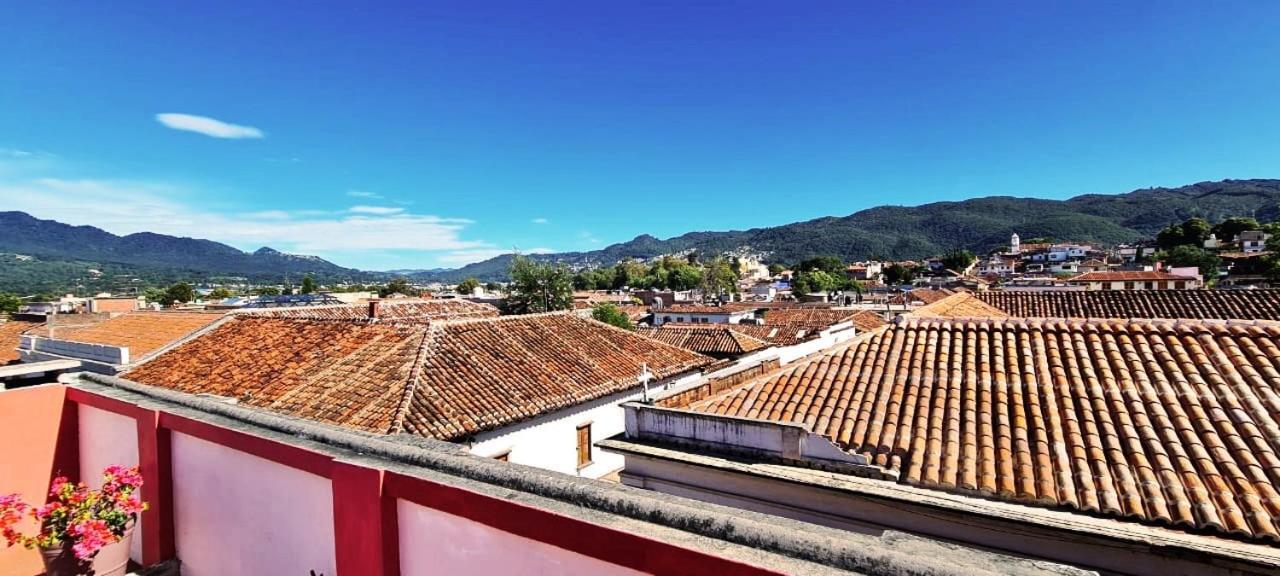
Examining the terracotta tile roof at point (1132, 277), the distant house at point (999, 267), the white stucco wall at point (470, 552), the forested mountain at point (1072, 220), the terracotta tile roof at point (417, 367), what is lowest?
the terracotta tile roof at point (417, 367)

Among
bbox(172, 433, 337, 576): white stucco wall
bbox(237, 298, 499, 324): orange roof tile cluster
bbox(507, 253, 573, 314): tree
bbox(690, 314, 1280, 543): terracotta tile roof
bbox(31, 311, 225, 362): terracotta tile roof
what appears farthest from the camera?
bbox(507, 253, 573, 314): tree

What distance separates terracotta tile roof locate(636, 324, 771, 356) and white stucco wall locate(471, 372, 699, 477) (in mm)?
7318

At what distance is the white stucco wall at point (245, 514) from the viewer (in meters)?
2.83

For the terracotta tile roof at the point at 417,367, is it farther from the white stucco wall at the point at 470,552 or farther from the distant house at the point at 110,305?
the distant house at the point at 110,305

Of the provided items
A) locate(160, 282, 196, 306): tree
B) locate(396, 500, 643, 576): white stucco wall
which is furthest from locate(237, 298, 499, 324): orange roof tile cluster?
locate(160, 282, 196, 306): tree

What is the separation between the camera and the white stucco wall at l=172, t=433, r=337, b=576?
9.28 ft

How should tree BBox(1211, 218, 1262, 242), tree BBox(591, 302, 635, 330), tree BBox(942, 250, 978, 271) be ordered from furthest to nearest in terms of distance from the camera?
tree BBox(942, 250, 978, 271) < tree BBox(1211, 218, 1262, 242) < tree BBox(591, 302, 635, 330)

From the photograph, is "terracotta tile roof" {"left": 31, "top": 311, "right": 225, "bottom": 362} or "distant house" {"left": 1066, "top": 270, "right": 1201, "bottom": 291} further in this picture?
"distant house" {"left": 1066, "top": 270, "right": 1201, "bottom": 291}

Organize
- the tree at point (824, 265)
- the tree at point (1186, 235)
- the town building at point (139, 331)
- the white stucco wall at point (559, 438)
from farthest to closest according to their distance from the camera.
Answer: the tree at point (824, 265) → the tree at point (1186, 235) → the town building at point (139, 331) → the white stucco wall at point (559, 438)

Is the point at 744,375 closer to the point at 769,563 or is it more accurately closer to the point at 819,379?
the point at 819,379

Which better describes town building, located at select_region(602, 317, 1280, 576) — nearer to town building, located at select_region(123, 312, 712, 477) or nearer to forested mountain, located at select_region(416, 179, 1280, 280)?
town building, located at select_region(123, 312, 712, 477)

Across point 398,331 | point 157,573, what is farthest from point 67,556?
point 398,331

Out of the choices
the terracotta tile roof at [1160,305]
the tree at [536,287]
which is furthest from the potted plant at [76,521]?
the tree at [536,287]

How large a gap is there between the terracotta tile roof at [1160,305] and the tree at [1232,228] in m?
93.0
